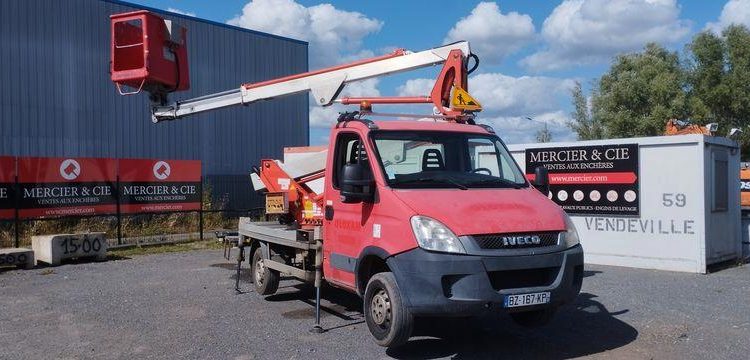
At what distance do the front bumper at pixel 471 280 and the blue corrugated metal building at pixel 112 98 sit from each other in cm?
1842

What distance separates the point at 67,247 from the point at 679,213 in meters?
12.2

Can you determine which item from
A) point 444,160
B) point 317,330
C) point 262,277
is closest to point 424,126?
point 444,160

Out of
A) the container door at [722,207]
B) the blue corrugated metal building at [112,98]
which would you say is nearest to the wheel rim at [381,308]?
the container door at [722,207]

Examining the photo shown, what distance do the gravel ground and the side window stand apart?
73.0 inches

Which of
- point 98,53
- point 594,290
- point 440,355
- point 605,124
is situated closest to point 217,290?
point 440,355

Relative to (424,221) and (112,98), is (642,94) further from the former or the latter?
(424,221)

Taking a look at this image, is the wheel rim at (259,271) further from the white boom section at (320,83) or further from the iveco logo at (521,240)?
the iveco logo at (521,240)

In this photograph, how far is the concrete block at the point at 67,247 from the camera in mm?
13562

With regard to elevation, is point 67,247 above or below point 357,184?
below

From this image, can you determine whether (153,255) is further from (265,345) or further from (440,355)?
(440,355)

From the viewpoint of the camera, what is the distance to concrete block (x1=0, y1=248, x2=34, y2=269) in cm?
1284

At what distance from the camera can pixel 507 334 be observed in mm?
7453

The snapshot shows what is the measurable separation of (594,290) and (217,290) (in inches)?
233

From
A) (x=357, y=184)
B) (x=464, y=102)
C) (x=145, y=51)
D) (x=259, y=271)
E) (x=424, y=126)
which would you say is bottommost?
(x=259, y=271)
